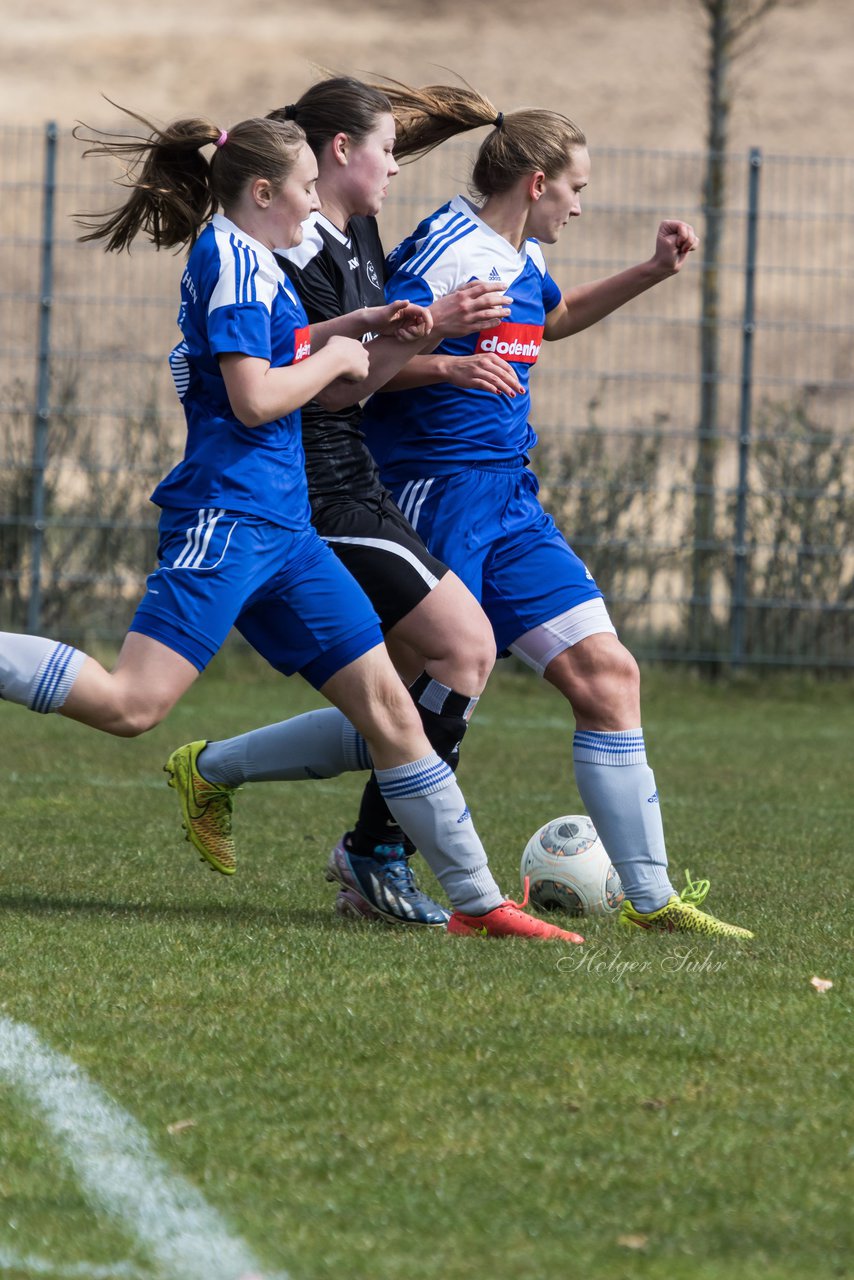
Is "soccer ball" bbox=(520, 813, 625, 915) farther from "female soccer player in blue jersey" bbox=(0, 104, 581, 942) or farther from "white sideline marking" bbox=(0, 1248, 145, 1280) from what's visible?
"white sideline marking" bbox=(0, 1248, 145, 1280)

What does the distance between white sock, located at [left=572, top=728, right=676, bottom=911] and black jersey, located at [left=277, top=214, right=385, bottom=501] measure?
906 millimetres

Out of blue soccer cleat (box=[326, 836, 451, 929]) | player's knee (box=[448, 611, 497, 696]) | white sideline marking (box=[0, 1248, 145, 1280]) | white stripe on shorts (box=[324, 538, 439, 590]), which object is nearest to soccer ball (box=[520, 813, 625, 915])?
blue soccer cleat (box=[326, 836, 451, 929])

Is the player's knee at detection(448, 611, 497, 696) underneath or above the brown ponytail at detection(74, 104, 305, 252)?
underneath

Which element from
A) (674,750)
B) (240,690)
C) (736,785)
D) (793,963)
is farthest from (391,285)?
(240,690)

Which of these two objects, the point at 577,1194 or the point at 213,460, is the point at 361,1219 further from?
the point at 213,460

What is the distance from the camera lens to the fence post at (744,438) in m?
12.7

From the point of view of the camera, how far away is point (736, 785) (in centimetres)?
844

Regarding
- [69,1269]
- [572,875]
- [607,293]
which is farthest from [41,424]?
[69,1269]

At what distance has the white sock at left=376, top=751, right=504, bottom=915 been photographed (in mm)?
4695

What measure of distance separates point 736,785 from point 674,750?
1373 millimetres

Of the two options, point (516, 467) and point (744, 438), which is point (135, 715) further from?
point (744, 438)

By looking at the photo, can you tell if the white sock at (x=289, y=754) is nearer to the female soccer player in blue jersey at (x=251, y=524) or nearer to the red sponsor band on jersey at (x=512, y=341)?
the female soccer player in blue jersey at (x=251, y=524)

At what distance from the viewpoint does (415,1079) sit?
3.42 meters

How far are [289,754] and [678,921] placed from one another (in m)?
1.20
